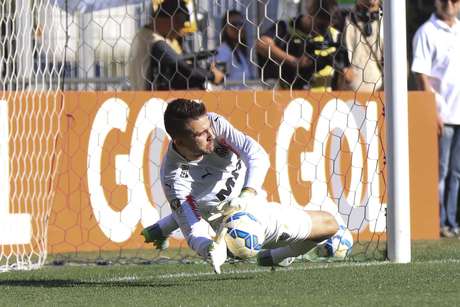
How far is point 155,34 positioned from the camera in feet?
37.2

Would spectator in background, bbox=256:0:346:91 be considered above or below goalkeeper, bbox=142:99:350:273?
above

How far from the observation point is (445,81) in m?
11.5

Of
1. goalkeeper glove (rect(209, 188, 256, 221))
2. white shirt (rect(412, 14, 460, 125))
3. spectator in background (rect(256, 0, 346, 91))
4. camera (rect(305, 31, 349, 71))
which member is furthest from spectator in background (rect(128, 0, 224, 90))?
goalkeeper glove (rect(209, 188, 256, 221))

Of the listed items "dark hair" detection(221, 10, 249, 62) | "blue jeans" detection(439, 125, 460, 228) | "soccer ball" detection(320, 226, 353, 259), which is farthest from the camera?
"dark hair" detection(221, 10, 249, 62)

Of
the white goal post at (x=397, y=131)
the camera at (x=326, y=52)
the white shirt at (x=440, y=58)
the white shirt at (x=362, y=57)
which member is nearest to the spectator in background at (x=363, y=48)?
the white shirt at (x=362, y=57)

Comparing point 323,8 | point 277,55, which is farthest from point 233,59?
point 323,8

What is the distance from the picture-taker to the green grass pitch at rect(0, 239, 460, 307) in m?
6.54

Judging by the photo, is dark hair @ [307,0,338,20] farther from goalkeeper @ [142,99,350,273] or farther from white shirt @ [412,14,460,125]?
goalkeeper @ [142,99,350,273]

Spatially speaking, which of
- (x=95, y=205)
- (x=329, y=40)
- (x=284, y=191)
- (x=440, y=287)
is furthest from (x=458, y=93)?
(x=440, y=287)

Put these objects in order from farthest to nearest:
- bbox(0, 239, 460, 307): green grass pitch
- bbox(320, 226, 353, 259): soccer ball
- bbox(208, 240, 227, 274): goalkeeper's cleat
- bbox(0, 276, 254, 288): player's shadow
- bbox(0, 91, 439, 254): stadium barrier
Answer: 1. bbox(0, 91, 439, 254): stadium barrier
2. bbox(320, 226, 353, 259): soccer ball
3. bbox(0, 276, 254, 288): player's shadow
4. bbox(208, 240, 227, 274): goalkeeper's cleat
5. bbox(0, 239, 460, 307): green grass pitch

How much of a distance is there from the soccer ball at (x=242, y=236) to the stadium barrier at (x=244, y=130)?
279 cm

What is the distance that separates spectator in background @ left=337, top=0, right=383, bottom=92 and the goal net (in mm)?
17

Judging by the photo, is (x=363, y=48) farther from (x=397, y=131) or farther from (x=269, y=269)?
(x=269, y=269)

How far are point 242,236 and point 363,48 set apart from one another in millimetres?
3621
